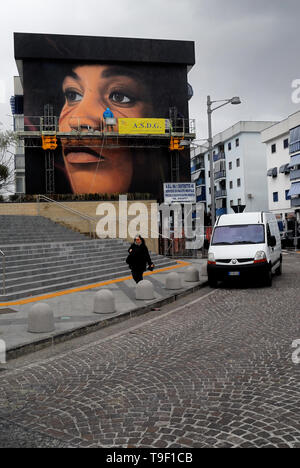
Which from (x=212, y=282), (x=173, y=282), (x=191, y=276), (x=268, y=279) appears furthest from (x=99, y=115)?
(x=268, y=279)

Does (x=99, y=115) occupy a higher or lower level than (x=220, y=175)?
higher

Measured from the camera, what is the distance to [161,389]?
14.8 ft

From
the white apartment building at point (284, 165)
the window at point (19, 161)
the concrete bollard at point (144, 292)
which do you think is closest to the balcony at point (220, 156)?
the white apartment building at point (284, 165)

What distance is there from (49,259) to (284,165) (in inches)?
1500

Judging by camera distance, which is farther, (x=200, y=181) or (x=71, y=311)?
(x=200, y=181)

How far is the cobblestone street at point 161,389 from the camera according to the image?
11.4 feet

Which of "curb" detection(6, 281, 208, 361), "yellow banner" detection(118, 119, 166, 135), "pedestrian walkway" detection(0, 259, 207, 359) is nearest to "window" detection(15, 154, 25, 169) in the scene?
"yellow banner" detection(118, 119, 166, 135)

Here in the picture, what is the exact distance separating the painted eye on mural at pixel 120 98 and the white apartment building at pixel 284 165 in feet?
64.0

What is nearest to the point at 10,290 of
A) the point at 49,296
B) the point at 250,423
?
the point at 49,296

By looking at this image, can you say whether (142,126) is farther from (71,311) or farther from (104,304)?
(104,304)

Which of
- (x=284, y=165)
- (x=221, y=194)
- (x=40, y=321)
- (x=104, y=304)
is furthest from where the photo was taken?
(x=221, y=194)

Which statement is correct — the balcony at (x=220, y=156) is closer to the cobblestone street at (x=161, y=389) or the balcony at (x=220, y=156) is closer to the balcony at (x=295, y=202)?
the balcony at (x=295, y=202)

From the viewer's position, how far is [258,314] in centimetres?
848
